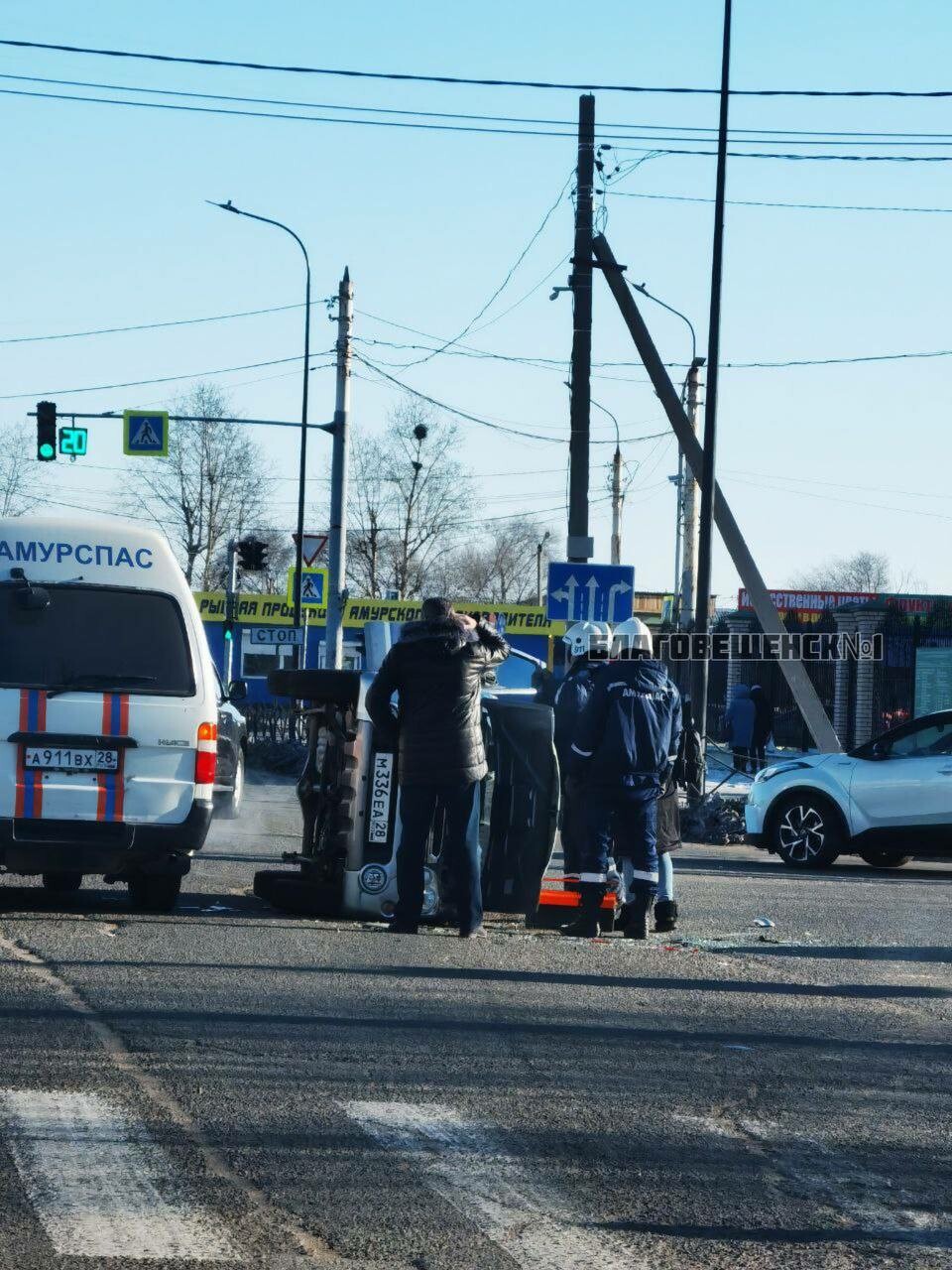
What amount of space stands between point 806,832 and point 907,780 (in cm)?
110

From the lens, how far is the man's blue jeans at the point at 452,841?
10070mm

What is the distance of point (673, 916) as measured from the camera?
11.0m

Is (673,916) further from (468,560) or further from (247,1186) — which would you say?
(468,560)

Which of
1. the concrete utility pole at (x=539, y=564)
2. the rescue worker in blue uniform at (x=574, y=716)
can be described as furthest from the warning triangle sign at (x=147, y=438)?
the concrete utility pole at (x=539, y=564)

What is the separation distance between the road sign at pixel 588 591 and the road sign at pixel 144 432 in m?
12.6

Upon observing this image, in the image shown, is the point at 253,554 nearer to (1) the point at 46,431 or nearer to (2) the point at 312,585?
(2) the point at 312,585

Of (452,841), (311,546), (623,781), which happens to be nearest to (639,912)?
(623,781)

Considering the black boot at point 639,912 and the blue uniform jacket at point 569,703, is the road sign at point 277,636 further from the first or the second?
the black boot at point 639,912

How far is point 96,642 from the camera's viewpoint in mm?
10414

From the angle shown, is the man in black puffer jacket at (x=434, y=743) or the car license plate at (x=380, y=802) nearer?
the man in black puffer jacket at (x=434, y=743)

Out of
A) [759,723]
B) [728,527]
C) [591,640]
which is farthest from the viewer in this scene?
[759,723]

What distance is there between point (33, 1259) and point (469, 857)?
5891 millimetres

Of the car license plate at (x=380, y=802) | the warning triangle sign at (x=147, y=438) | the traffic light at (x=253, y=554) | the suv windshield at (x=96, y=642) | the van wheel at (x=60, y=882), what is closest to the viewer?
the suv windshield at (x=96, y=642)

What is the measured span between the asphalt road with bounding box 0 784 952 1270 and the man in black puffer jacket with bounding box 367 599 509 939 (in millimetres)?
410
